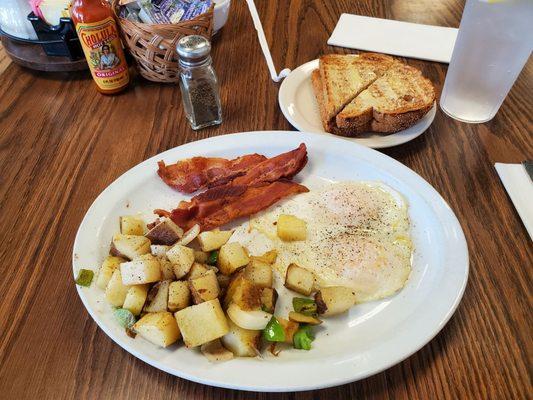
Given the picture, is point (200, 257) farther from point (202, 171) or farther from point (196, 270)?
point (202, 171)

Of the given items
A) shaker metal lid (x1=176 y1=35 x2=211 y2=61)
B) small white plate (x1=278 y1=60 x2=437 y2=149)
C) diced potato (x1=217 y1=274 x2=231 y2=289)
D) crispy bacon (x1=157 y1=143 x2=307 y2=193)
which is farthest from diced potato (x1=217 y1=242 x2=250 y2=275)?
shaker metal lid (x1=176 y1=35 x2=211 y2=61)

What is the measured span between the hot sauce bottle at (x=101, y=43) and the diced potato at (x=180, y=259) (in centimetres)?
102

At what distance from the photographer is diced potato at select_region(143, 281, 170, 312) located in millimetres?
1052

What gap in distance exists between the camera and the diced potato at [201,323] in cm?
97

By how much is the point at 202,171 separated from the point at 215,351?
27.6 inches

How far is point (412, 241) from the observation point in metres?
1.30

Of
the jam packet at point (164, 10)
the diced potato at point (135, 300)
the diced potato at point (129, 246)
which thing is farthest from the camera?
the jam packet at point (164, 10)

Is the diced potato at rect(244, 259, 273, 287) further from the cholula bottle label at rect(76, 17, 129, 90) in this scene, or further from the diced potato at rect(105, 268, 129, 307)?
the cholula bottle label at rect(76, 17, 129, 90)

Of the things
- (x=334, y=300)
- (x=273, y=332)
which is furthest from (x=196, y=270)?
(x=334, y=300)

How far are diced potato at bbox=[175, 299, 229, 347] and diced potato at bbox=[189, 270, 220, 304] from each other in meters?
0.03

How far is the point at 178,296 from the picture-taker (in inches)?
41.0

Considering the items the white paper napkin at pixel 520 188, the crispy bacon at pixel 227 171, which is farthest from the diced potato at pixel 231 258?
the white paper napkin at pixel 520 188

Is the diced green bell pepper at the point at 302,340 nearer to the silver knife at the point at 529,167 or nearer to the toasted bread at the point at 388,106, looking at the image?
the toasted bread at the point at 388,106

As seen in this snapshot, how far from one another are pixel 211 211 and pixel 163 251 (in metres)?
0.26
